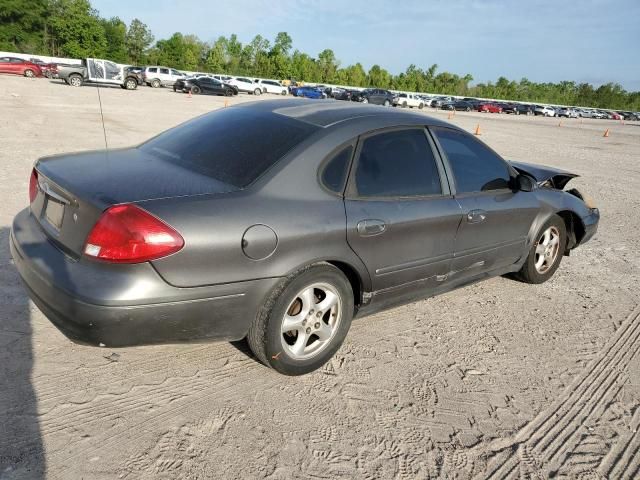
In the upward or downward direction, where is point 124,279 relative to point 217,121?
downward

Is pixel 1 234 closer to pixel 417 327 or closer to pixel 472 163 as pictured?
pixel 417 327

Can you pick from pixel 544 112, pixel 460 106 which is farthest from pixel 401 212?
pixel 544 112

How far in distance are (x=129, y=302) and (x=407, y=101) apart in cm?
5287

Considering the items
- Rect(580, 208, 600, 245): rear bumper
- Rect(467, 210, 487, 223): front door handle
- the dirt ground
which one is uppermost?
Rect(467, 210, 487, 223): front door handle

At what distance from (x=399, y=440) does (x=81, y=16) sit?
80779 millimetres

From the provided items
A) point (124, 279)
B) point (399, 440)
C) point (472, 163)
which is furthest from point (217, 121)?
point (399, 440)

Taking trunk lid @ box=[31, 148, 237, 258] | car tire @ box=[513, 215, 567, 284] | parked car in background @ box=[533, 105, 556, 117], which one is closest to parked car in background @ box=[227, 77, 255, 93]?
parked car in background @ box=[533, 105, 556, 117]

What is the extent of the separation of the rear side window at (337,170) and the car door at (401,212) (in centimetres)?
6

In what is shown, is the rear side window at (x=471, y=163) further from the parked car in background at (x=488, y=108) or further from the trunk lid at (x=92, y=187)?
the parked car in background at (x=488, y=108)

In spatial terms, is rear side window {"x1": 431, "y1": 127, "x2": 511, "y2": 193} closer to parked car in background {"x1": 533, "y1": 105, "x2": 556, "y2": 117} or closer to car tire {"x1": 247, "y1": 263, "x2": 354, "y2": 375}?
car tire {"x1": 247, "y1": 263, "x2": 354, "y2": 375}

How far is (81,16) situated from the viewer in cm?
6788

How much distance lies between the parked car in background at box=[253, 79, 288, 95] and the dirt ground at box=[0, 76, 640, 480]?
46075 millimetres

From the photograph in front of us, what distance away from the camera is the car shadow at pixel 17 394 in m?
2.09

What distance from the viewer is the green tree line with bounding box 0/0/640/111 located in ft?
227
